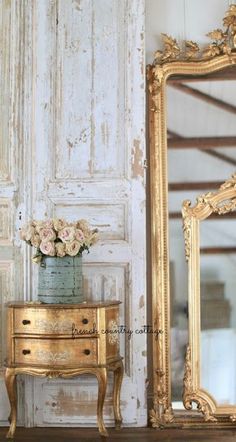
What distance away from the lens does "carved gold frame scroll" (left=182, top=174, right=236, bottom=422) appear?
4.36 m

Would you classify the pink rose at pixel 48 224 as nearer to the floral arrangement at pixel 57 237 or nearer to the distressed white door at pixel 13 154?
the floral arrangement at pixel 57 237

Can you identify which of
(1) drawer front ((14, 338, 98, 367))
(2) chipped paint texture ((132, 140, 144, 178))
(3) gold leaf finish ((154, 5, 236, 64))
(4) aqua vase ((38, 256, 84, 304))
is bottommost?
(1) drawer front ((14, 338, 98, 367))

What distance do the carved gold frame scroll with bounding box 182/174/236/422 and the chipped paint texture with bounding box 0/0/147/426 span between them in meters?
0.28

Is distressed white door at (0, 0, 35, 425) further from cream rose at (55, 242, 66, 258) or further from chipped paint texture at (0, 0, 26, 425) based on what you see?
cream rose at (55, 242, 66, 258)

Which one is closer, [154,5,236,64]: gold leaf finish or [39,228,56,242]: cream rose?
[39,228,56,242]: cream rose

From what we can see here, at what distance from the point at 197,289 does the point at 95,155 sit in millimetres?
1029

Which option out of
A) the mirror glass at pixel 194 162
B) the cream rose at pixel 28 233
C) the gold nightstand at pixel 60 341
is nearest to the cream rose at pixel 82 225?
the cream rose at pixel 28 233

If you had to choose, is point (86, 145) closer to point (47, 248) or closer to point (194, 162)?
point (194, 162)

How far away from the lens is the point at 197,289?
14.4ft

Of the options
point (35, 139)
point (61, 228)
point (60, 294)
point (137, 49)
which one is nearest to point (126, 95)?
point (137, 49)

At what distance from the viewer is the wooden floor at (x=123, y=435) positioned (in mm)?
4023

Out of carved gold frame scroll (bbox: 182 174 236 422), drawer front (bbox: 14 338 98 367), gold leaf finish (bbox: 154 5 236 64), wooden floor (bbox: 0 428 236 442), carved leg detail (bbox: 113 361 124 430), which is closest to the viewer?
drawer front (bbox: 14 338 98 367)

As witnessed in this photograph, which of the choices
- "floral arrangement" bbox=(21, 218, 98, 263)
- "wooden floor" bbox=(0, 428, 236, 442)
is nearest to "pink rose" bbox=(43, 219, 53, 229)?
"floral arrangement" bbox=(21, 218, 98, 263)

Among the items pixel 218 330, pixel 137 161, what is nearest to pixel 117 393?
pixel 218 330
